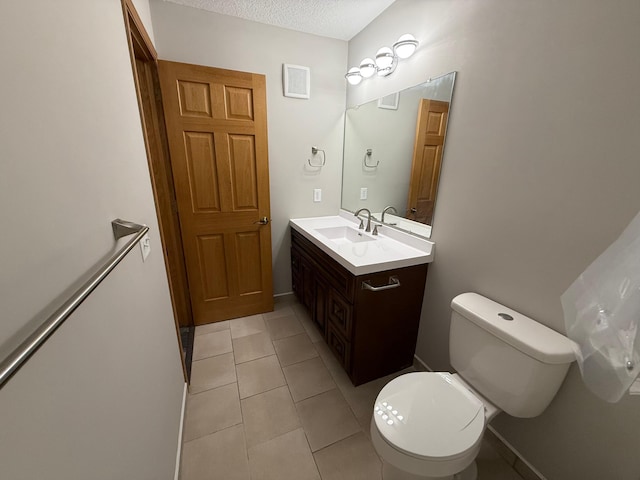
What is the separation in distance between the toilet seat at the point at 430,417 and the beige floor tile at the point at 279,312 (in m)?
1.46

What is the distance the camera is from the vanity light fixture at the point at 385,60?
1543mm

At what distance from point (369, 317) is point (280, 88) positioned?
1.95 m

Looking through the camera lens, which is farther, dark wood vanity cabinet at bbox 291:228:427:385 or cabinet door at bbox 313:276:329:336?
cabinet door at bbox 313:276:329:336

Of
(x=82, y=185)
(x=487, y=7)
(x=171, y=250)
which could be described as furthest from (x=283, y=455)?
(x=487, y=7)

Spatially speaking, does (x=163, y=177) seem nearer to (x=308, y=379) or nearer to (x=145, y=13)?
(x=145, y=13)

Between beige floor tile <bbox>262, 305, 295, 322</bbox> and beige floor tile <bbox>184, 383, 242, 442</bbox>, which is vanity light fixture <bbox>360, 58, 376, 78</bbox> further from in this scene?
beige floor tile <bbox>184, 383, 242, 442</bbox>

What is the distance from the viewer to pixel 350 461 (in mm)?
1287

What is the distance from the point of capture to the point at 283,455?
1307 mm

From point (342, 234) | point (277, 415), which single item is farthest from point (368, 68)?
point (277, 415)

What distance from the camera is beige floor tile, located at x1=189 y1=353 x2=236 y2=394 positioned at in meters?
1.70

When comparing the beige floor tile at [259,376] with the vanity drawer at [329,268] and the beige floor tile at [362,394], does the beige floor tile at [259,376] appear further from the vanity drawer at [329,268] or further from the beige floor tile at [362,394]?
the vanity drawer at [329,268]

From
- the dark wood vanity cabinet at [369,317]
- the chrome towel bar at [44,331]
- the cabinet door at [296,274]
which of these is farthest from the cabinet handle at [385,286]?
the chrome towel bar at [44,331]

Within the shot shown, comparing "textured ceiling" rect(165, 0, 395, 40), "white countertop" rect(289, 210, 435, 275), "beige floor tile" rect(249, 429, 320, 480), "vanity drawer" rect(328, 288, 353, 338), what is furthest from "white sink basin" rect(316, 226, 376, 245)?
"textured ceiling" rect(165, 0, 395, 40)

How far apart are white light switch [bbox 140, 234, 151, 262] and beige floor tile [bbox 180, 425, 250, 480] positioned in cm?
105
